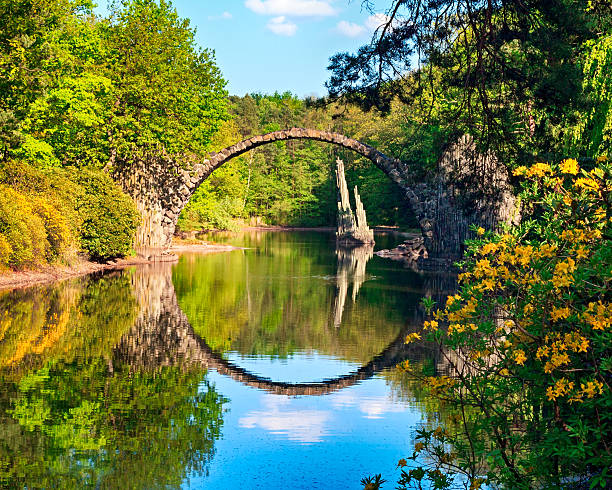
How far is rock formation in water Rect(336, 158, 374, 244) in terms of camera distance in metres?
49.1

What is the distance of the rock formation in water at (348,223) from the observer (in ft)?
161

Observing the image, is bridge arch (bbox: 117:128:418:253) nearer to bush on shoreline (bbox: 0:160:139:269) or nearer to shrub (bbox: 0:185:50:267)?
bush on shoreline (bbox: 0:160:139:269)

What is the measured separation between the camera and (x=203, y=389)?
9.52 m

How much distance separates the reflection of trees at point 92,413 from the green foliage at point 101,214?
38.6 ft

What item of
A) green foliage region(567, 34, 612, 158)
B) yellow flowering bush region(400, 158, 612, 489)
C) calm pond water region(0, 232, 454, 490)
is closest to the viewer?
yellow flowering bush region(400, 158, 612, 489)

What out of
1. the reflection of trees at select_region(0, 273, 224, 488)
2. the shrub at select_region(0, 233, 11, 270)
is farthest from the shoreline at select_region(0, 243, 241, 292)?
the reflection of trees at select_region(0, 273, 224, 488)

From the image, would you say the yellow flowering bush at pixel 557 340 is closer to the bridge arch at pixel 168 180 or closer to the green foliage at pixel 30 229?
the green foliage at pixel 30 229

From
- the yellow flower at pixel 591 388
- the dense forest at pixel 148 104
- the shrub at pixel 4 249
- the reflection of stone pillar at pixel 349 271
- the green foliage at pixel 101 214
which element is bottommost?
the reflection of stone pillar at pixel 349 271

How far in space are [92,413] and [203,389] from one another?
183 cm

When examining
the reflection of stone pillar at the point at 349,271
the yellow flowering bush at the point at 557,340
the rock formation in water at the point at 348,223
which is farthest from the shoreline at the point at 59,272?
the rock formation in water at the point at 348,223

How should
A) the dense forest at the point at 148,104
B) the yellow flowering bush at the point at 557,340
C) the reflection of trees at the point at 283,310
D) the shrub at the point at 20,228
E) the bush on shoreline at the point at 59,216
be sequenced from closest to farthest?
the yellow flowering bush at the point at 557,340 → the dense forest at the point at 148,104 → the reflection of trees at the point at 283,310 → the shrub at the point at 20,228 → the bush on shoreline at the point at 59,216

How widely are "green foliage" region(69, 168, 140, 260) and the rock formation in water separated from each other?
2336 centimetres

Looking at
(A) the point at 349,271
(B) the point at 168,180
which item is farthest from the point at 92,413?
(B) the point at 168,180

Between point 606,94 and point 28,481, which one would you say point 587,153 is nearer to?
point 606,94
